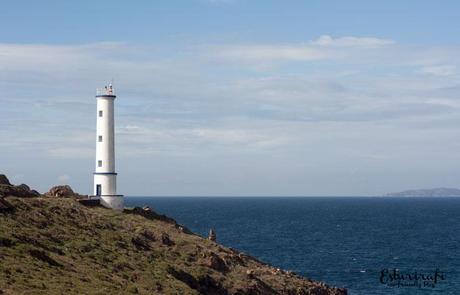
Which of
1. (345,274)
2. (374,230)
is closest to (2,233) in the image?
(345,274)

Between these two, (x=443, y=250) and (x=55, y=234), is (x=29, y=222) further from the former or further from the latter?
(x=443, y=250)

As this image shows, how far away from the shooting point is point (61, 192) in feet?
223

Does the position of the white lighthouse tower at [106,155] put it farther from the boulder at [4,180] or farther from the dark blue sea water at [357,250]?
the dark blue sea water at [357,250]

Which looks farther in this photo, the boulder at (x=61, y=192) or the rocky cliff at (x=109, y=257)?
the boulder at (x=61, y=192)

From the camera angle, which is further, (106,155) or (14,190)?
(106,155)

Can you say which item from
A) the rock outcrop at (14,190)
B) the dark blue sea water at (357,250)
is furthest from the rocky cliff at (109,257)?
the dark blue sea water at (357,250)

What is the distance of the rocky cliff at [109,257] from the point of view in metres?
44.4

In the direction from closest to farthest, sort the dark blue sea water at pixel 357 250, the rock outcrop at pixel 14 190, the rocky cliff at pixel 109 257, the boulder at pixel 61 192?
the rocky cliff at pixel 109 257
the rock outcrop at pixel 14 190
the boulder at pixel 61 192
the dark blue sea water at pixel 357 250

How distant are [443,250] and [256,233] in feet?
150

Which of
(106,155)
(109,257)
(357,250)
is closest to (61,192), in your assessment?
(106,155)

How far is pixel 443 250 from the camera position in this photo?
126 metres

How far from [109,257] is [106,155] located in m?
19.5

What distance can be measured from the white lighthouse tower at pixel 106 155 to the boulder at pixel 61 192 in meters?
2.82

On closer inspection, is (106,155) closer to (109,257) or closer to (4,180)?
(4,180)
